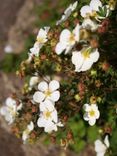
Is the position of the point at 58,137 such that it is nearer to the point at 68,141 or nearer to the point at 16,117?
the point at 16,117

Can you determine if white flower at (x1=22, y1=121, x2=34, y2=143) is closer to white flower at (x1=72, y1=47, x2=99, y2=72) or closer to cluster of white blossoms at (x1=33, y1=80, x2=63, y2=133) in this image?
cluster of white blossoms at (x1=33, y1=80, x2=63, y2=133)

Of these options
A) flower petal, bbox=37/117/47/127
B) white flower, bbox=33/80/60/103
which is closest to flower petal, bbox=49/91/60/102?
white flower, bbox=33/80/60/103

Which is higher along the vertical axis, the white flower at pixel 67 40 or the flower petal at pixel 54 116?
the white flower at pixel 67 40

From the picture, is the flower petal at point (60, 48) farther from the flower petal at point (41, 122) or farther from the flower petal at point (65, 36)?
the flower petal at point (41, 122)

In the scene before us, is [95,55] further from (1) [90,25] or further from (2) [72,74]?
(2) [72,74]

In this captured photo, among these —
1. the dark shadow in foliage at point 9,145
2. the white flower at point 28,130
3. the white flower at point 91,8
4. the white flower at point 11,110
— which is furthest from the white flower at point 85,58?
the dark shadow in foliage at point 9,145

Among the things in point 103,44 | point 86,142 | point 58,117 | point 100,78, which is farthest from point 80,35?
point 86,142
